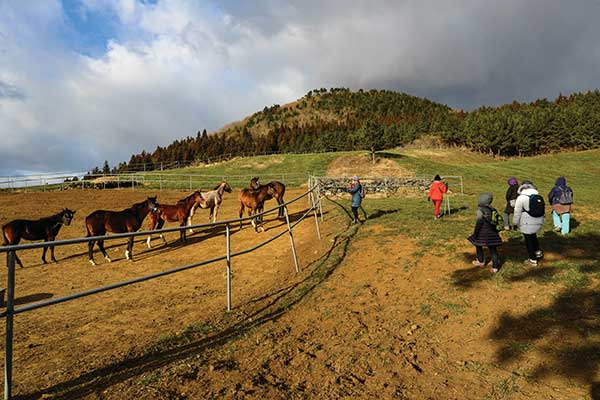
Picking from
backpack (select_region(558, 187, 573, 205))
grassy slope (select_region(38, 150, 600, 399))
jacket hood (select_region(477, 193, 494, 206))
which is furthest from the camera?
backpack (select_region(558, 187, 573, 205))

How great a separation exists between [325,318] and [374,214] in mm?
9858

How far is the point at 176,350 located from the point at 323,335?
208 cm

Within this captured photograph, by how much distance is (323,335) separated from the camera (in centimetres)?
473

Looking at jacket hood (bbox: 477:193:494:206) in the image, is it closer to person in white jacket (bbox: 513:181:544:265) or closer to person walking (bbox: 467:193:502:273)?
person walking (bbox: 467:193:502:273)

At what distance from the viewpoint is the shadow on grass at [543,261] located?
6464 millimetres

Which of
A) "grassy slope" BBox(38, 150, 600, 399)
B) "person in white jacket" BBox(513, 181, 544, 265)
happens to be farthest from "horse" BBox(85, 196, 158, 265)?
"person in white jacket" BBox(513, 181, 544, 265)

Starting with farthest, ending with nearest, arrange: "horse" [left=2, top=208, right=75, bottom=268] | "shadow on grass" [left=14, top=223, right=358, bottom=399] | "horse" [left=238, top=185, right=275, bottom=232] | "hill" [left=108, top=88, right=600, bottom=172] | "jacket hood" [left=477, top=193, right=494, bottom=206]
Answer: "hill" [left=108, top=88, right=600, bottom=172] < "horse" [left=238, top=185, right=275, bottom=232] < "horse" [left=2, top=208, right=75, bottom=268] < "jacket hood" [left=477, top=193, right=494, bottom=206] < "shadow on grass" [left=14, top=223, right=358, bottom=399]

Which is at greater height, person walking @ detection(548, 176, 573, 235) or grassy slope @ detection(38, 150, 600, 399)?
person walking @ detection(548, 176, 573, 235)

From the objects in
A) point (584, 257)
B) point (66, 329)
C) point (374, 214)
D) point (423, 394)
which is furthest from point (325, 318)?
point (374, 214)

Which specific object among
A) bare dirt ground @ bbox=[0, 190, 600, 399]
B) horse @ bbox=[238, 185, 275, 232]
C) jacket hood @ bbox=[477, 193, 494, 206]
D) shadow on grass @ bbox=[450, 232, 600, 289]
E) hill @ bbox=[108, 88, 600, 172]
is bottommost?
bare dirt ground @ bbox=[0, 190, 600, 399]

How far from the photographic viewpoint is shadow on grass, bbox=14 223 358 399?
338 cm

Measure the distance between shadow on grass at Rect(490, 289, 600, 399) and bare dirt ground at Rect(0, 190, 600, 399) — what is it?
2 centimetres

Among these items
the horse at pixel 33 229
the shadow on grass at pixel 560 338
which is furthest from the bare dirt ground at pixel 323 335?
the horse at pixel 33 229

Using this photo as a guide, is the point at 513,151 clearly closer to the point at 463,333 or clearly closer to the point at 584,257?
the point at 584,257
